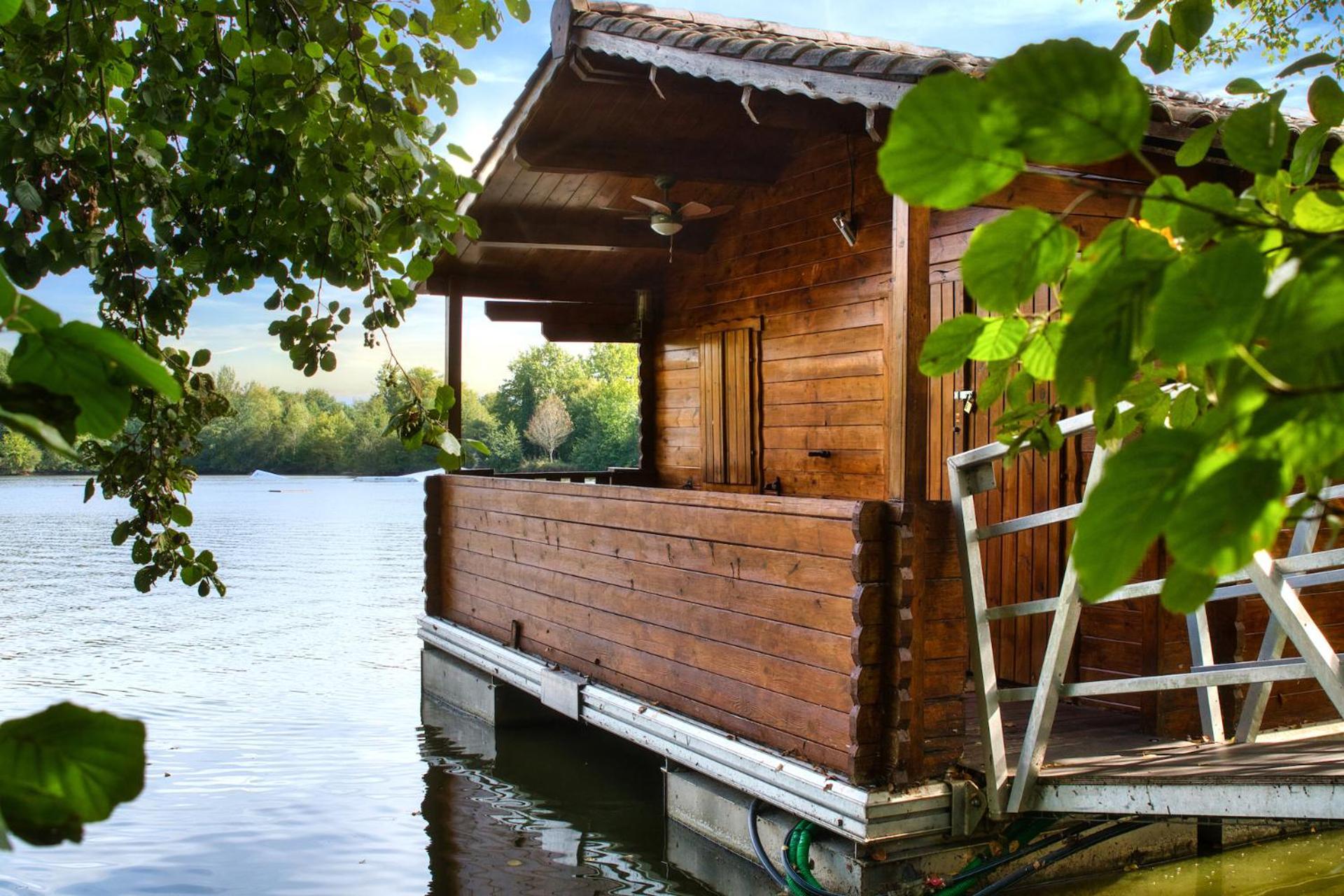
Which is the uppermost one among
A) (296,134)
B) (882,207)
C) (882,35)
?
(882,35)

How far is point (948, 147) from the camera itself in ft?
1.38

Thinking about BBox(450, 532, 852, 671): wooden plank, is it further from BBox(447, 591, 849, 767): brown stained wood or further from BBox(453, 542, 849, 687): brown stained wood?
BBox(447, 591, 849, 767): brown stained wood

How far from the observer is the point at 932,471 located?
251 inches

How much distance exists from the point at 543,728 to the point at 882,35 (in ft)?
17.0

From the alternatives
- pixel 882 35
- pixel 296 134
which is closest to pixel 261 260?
pixel 296 134

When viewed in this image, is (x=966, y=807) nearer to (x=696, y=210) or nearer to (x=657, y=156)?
(x=696, y=210)

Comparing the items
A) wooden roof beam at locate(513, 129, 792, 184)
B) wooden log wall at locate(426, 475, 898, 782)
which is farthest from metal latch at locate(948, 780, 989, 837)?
wooden roof beam at locate(513, 129, 792, 184)

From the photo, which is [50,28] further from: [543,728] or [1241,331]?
[543,728]

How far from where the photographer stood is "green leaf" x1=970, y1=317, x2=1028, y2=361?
2.41 feet

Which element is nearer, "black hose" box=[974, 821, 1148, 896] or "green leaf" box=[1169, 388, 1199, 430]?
"green leaf" box=[1169, 388, 1199, 430]

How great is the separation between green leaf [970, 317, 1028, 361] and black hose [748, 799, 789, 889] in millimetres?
3961

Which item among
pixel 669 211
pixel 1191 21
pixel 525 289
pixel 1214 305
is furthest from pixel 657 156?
pixel 1214 305

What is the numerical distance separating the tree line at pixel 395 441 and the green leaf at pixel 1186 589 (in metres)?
39.3

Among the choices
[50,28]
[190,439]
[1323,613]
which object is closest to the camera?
[50,28]
